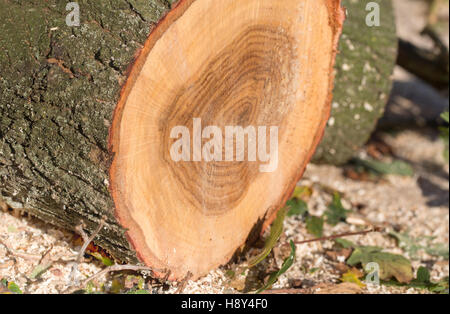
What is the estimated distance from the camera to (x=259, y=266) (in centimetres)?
209

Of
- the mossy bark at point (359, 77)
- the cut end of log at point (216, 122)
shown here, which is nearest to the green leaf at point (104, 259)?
the cut end of log at point (216, 122)

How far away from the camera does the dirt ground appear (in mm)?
1793

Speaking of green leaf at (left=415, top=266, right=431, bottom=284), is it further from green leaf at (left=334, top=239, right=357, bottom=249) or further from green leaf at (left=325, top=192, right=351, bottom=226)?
green leaf at (left=325, top=192, right=351, bottom=226)

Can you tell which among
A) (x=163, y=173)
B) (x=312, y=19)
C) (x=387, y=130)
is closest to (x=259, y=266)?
(x=163, y=173)

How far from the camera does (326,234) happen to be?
2.45m

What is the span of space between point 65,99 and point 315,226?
135cm

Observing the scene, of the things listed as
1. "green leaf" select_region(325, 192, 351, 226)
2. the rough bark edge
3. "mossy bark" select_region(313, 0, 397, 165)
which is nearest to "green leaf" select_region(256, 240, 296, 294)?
the rough bark edge

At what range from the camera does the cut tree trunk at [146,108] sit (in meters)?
1.48

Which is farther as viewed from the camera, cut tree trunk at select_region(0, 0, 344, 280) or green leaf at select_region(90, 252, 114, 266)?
green leaf at select_region(90, 252, 114, 266)

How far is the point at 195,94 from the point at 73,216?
0.58 metres

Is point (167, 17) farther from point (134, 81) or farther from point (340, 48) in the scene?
point (340, 48)

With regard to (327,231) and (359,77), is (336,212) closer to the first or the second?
(327,231)

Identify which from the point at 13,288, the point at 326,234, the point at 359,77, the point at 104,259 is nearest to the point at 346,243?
the point at 326,234

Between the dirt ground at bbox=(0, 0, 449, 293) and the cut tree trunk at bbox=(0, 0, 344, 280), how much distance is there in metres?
0.13
